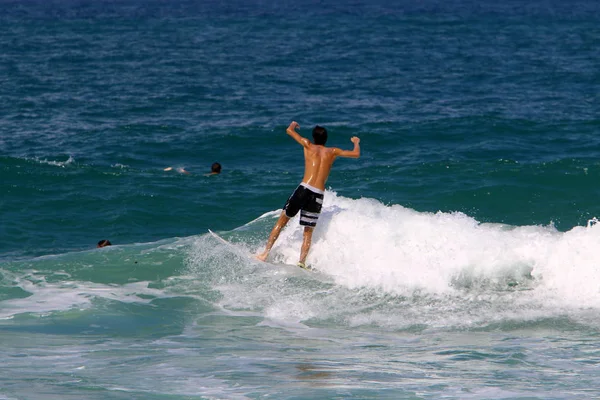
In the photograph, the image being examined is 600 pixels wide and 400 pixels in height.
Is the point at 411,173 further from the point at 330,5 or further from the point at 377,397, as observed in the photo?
the point at 330,5

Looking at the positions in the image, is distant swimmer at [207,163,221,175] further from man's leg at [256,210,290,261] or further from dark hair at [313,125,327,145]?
dark hair at [313,125,327,145]

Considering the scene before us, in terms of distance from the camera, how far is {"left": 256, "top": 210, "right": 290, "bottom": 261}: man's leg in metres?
13.1

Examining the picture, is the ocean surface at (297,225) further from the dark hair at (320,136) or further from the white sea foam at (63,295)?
the dark hair at (320,136)

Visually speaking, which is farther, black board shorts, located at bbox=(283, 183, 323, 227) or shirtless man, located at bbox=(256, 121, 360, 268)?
black board shorts, located at bbox=(283, 183, 323, 227)

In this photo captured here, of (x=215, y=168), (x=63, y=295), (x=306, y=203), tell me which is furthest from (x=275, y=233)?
(x=215, y=168)

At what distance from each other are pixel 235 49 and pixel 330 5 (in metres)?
25.5

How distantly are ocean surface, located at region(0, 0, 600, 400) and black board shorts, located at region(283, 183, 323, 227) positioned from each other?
1.97ft

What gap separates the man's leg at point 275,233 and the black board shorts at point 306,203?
0.15 m

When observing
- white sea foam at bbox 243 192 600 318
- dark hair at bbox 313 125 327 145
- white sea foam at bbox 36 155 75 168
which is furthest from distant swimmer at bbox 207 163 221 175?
dark hair at bbox 313 125 327 145

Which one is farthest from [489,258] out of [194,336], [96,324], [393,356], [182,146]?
[182,146]

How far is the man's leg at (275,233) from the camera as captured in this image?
518 inches

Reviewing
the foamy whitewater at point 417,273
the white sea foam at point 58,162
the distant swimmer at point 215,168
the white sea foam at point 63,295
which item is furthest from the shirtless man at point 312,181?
the white sea foam at point 58,162

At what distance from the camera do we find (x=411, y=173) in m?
20.7

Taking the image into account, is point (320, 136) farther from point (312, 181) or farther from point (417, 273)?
point (417, 273)
